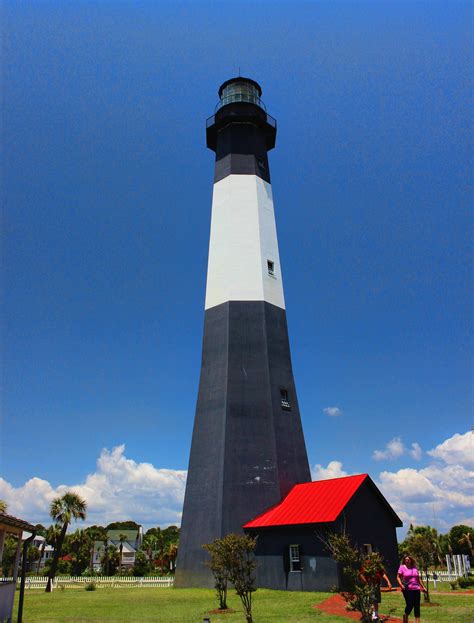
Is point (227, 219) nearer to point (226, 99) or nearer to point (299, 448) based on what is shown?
point (226, 99)

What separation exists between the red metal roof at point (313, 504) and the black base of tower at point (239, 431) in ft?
2.01

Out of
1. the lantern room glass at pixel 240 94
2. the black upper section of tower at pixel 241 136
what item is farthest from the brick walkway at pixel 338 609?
the lantern room glass at pixel 240 94

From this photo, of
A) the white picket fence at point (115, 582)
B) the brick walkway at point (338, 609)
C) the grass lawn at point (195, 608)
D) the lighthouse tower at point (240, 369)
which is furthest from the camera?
the white picket fence at point (115, 582)

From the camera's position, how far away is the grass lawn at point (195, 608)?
13625 millimetres

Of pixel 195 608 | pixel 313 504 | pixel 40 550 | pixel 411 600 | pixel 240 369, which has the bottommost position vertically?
pixel 40 550

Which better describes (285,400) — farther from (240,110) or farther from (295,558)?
(240,110)

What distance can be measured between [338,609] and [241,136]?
83.0ft

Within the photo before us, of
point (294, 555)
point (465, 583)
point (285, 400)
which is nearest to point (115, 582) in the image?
point (294, 555)

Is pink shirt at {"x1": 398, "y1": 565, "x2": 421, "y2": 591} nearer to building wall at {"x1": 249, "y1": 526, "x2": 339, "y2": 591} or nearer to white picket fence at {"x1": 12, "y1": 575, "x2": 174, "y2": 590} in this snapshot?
building wall at {"x1": 249, "y1": 526, "x2": 339, "y2": 591}

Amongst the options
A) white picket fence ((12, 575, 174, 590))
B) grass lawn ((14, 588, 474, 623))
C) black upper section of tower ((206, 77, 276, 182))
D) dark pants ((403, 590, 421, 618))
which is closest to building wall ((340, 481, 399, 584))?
grass lawn ((14, 588, 474, 623))

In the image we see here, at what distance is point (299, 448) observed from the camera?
24.7 m

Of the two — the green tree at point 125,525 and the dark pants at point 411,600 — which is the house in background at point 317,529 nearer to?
the dark pants at point 411,600

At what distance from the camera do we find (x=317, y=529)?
19.5m

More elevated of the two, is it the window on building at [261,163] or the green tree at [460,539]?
the window on building at [261,163]
